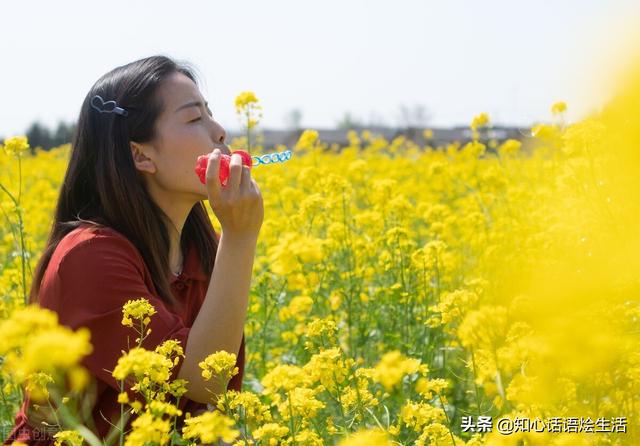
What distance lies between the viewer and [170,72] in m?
2.12

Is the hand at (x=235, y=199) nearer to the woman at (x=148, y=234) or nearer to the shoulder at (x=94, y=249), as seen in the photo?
the woman at (x=148, y=234)

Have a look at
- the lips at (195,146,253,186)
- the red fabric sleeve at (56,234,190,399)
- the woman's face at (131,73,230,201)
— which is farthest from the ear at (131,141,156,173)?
the red fabric sleeve at (56,234,190,399)

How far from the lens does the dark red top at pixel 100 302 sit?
1.75m

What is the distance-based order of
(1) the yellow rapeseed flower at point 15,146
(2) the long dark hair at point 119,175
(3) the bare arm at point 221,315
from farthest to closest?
(1) the yellow rapeseed flower at point 15,146
(2) the long dark hair at point 119,175
(3) the bare arm at point 221,315

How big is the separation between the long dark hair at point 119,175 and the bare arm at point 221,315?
0.29 meters

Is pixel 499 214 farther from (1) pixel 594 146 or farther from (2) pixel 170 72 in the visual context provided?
(2) pixel 170 72

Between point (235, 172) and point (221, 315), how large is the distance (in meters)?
0.29

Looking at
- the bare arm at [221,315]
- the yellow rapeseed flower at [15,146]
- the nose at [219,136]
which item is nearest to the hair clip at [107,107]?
the nose at [219,136]

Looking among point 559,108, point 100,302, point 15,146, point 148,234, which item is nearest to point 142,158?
point 148,234

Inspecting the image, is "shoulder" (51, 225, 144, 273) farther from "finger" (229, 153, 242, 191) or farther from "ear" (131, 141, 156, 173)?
"finger" (229, 153, 242, 191)

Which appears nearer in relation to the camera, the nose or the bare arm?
the bare arm

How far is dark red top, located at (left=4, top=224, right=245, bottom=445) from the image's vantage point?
1747 mm

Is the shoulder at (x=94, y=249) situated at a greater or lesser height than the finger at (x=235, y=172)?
lesser

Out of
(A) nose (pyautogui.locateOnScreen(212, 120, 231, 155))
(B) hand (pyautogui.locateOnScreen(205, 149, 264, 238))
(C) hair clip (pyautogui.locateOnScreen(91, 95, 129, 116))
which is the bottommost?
(B) hand (pyautogui.locateOnScreen(205, 149, 264, 238))
